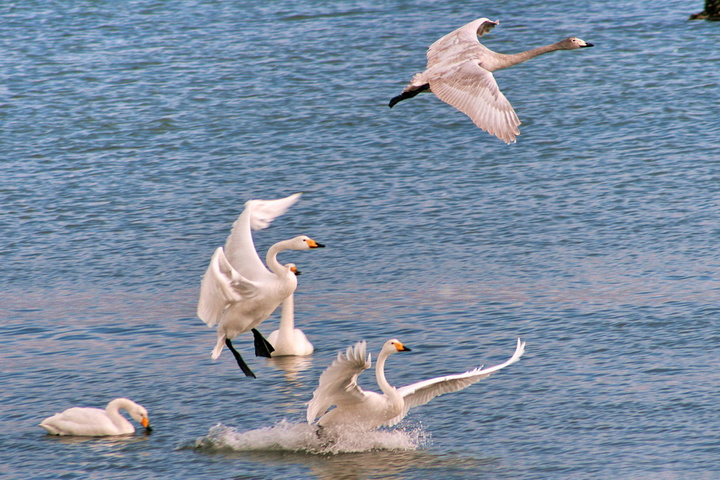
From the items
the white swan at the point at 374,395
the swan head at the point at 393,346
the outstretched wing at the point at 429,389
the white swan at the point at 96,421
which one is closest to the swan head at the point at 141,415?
the white swan at the point at 96,421

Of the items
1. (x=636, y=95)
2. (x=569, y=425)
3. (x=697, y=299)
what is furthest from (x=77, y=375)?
(x=636, y=95)

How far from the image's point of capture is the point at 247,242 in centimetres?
1088

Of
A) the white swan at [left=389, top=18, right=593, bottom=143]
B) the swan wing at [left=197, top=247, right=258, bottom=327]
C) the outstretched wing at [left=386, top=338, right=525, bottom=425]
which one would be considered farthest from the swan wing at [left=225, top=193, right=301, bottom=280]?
the outstretched wing at [left=386, top=338, right=525, bottom=425]

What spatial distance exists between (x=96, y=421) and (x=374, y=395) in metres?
2.53

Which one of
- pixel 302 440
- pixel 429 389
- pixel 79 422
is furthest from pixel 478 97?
pixel 79 422

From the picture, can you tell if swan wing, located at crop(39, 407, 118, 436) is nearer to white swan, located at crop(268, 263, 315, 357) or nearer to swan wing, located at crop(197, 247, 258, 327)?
swan wing, located at crop(197, 247, 258, 327)

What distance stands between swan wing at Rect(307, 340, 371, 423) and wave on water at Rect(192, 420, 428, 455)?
1.02 ft

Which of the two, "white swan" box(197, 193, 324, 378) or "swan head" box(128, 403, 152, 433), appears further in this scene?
"swan head" box(128, 403, 152, 433)

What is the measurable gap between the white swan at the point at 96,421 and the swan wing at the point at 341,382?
1723mm

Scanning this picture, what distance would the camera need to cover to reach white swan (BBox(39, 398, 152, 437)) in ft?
36.0

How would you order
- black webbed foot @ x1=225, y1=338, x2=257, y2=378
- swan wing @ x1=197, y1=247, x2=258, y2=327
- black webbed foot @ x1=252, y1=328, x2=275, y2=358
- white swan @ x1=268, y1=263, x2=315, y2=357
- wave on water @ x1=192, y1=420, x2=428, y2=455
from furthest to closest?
white swan @ x1=268, y1=263, x2=315, y2=357, black webbed foot @ x1=252, y1=328, x2=275, y2=358, black webbed foot @ x1=225, y1=338, x2=257, y2=378, wave on water @ x1=192, y1=420, x2=428, y2=455, swan wing @ x1=197, y1=247, x2=258, y2=327

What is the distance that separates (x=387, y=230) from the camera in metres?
16.7

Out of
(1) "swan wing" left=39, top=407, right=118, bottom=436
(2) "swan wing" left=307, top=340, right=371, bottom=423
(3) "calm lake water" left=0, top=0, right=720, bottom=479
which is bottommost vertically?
(3) "calm lake water" left=0, top=0, right=720, bottom=479

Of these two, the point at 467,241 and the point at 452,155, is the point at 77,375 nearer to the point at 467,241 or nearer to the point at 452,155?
the point at 467,241
